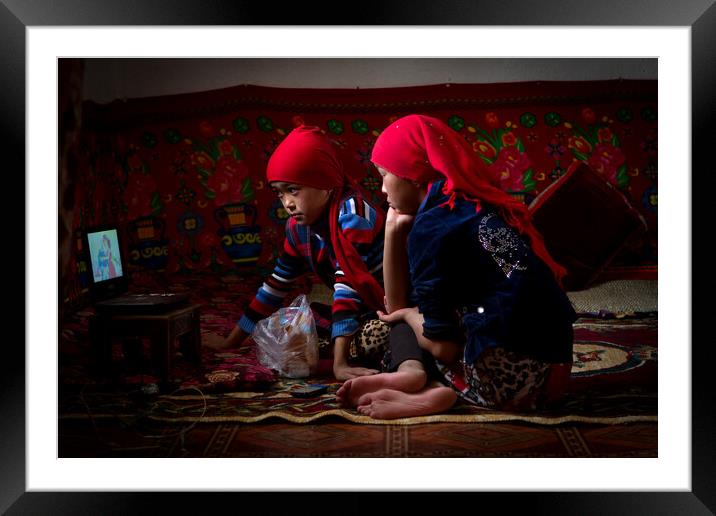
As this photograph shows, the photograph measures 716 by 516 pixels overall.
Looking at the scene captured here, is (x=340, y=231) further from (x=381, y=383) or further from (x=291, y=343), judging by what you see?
(x=381, y=383)

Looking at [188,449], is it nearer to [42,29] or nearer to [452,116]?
[42,29]

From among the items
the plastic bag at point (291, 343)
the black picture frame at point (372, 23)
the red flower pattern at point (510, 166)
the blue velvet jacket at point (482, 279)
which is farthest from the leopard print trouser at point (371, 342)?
the red flower pattern at point (510, 166)

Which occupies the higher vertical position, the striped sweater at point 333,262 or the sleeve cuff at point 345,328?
the striped sweater at point 333,262

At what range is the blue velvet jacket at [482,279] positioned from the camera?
1.96 m

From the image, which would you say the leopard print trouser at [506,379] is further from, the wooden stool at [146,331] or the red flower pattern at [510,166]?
the red flower pattern at [510,166]

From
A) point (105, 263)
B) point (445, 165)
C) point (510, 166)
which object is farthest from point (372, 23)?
point (510, 166)

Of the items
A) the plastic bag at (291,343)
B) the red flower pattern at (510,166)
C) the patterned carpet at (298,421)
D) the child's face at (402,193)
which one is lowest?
the patterned carpet at (298,421)

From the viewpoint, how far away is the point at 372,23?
1.59 meters

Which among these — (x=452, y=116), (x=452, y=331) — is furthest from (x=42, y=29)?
(x=452, y=116)

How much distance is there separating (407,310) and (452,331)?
169 millimetres

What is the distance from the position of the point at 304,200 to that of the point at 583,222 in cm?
143

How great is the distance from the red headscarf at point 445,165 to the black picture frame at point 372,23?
1.52ft

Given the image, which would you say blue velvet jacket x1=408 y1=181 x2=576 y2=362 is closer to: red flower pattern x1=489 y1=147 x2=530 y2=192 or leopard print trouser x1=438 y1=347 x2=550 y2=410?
leopard print trouser x1=438 y1=347 x2=550 y2=410

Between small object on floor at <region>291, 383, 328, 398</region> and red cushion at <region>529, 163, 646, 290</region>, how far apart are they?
1.44 metres
